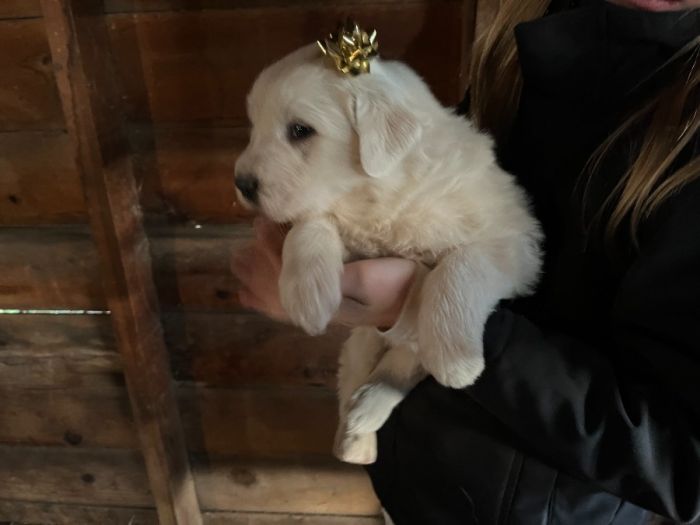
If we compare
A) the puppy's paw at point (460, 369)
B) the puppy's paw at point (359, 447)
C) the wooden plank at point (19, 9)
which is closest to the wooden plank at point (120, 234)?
the wooden plank at point (19, 9)

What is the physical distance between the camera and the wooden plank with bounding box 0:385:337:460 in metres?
2.08

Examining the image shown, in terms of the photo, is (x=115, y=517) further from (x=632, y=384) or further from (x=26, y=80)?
(x=632, y=384)

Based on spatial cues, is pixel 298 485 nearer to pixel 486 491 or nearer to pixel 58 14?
pixel 486 491

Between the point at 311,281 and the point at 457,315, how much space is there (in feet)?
0.73

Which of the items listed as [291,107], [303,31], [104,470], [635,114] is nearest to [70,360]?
[104,470]

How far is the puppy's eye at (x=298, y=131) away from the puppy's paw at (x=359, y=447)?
56 centimetres

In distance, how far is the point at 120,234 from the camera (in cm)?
175

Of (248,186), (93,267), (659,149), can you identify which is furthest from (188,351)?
(659,149)

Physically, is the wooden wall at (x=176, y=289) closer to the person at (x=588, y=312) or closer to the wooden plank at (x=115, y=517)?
the wooden plank at (x=115, y=517)

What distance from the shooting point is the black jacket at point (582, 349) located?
2.80 feet

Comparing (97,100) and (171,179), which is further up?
(97,100)

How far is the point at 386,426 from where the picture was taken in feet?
3.96

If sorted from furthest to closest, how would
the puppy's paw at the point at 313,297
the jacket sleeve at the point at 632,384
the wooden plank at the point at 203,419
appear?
the wooden plank at the point at 203,419 < the puppy's paw at the point at 313,297 < the jacket sleeve at the point at 632,384

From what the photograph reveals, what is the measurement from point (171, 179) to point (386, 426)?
96 centimetres
